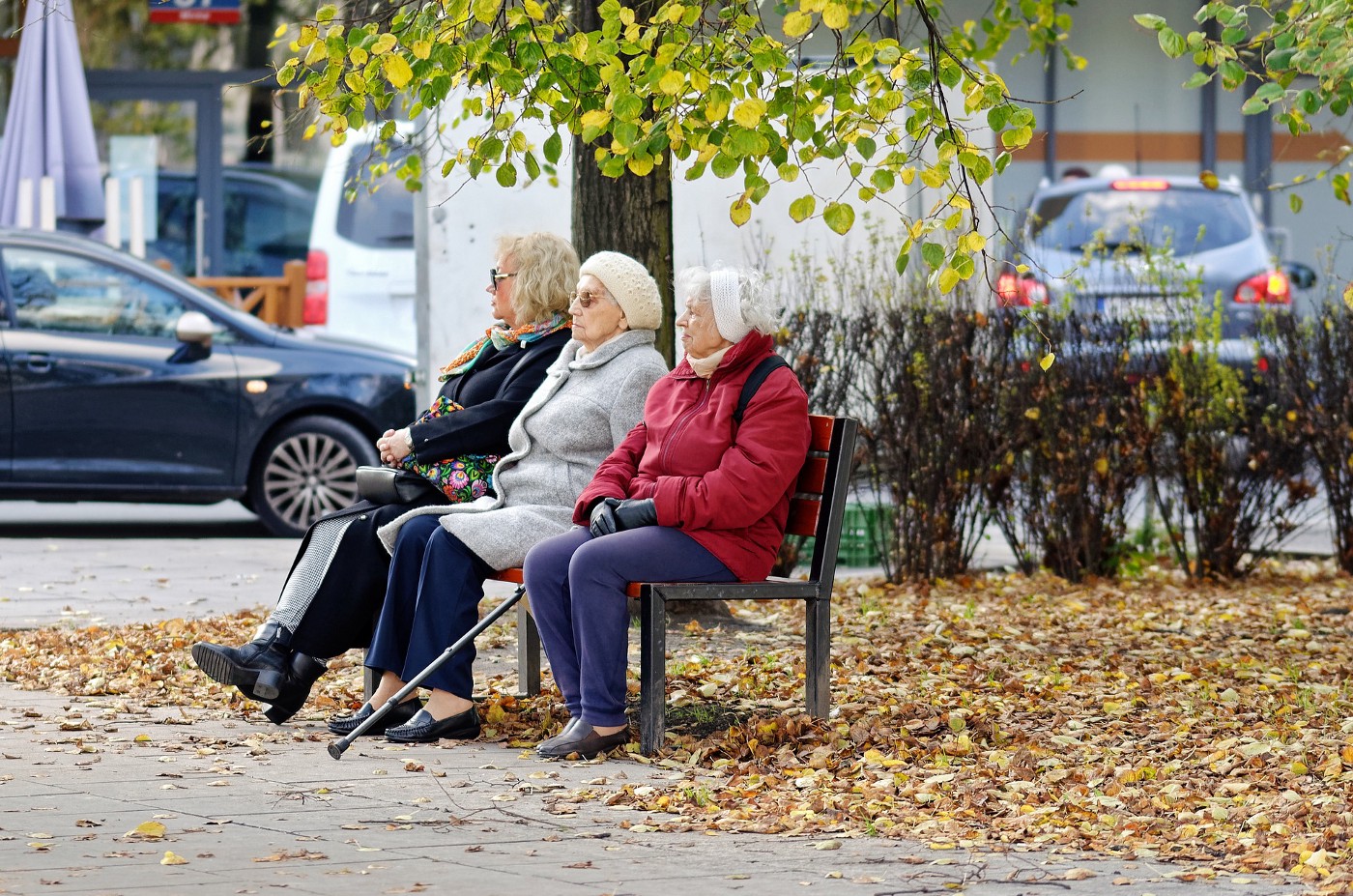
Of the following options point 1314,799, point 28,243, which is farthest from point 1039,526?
point 28,243

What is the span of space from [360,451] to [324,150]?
8.56 m

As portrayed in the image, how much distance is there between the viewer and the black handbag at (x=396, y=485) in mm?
6344

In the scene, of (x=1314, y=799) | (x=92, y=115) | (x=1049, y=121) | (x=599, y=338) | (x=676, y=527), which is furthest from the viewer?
(x=1049, y=121)

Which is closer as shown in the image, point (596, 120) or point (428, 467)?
point (596, 120)

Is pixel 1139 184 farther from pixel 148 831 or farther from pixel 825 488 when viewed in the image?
pixel 148 831

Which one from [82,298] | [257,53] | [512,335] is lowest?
[512,335]

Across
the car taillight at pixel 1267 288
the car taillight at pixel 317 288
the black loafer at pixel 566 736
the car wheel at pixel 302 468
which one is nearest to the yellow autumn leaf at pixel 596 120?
the black loafer at pixel 566 736

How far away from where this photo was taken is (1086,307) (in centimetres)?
940

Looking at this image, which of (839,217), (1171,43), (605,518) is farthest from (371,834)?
(1171,43)

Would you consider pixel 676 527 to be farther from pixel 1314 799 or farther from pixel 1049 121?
pixel 1049 121

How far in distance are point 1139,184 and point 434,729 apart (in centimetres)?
1068

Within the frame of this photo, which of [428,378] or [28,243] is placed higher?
[28,243]

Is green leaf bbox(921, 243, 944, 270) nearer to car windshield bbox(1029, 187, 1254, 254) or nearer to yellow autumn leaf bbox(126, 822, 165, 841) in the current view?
yellow autumn leaf bbox(126, 822, 165, 841)

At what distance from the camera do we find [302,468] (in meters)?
11.6
